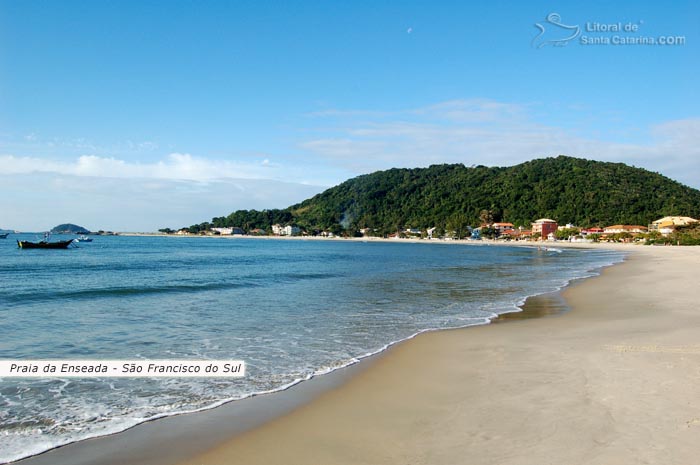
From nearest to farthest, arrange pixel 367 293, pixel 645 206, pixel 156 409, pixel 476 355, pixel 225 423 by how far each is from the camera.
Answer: pixel 225 423
pixel 156 409
pixel 476 355
pixel 367 293
pixel 645 206

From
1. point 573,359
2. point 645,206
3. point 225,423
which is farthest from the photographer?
point 645,206

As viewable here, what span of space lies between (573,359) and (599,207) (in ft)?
451

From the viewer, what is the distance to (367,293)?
19.6 metres

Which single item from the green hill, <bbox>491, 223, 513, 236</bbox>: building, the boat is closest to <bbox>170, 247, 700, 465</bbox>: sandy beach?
the boat

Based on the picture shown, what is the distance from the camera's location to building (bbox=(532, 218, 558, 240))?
12525cm

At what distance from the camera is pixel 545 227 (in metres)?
126

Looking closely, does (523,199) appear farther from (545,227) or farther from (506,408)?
(506,408)

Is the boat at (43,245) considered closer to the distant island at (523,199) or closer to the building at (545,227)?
the building at (545,227)

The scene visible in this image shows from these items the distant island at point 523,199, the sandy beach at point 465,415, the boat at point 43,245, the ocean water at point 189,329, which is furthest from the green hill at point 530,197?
the sandy beach at point 465,415

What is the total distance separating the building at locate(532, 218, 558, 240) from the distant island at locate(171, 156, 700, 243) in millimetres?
6752

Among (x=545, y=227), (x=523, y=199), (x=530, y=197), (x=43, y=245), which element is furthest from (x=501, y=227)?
(x=43, y=245)

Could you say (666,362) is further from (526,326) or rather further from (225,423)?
(225,423)

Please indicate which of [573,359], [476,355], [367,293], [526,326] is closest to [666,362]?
[573,359]

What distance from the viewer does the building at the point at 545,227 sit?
12525 cm
